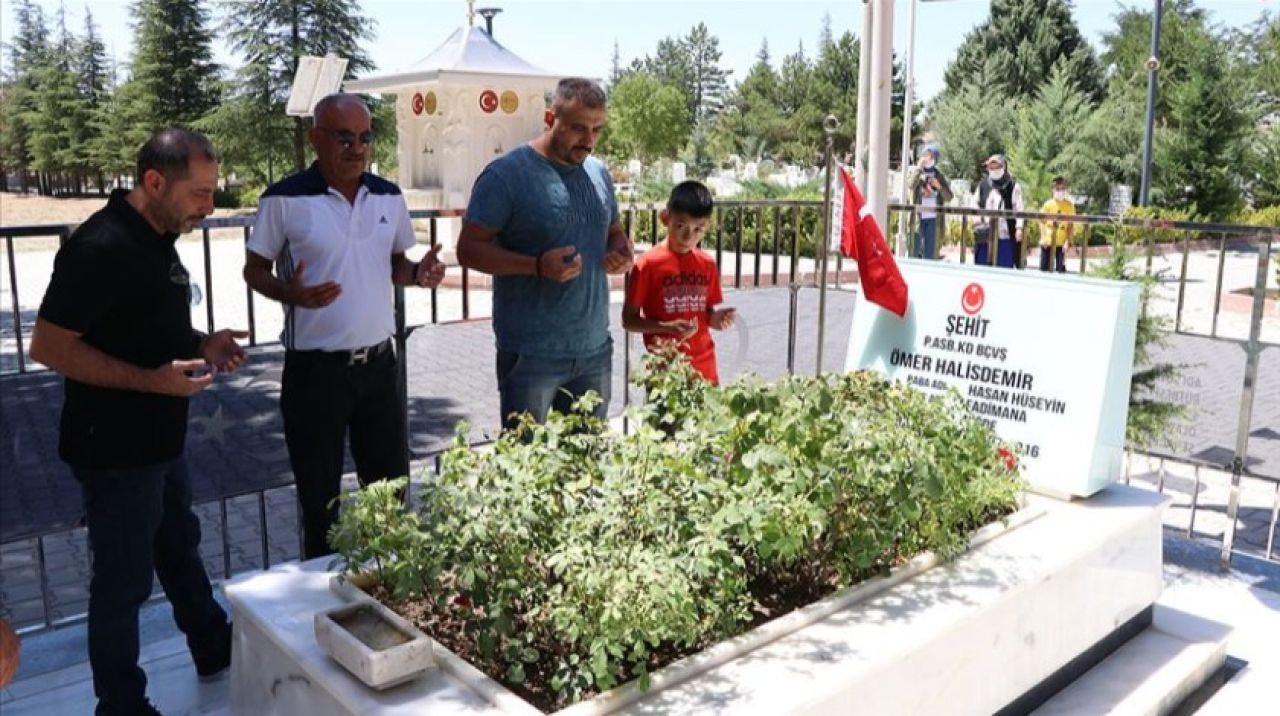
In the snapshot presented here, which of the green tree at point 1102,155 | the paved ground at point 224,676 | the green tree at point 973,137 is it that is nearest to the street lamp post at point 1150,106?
the green tree at point 1102,155

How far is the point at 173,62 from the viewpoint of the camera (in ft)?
150

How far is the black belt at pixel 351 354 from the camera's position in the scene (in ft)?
11.0

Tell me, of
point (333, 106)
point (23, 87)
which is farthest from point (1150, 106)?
point (23, 87)

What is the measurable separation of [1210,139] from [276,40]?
1330 inches

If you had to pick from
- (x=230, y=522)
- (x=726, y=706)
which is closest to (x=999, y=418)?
(x=726, y=706)

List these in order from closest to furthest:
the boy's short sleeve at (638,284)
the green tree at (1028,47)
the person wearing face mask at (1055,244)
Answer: the boy's short sleeve at (638,284)
the person wearing face mask at (1055,244)
the green tree at (1028,47)

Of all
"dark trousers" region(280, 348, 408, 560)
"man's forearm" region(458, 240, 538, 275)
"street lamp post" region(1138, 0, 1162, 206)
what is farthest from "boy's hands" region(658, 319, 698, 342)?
"street lamp post" region(1138, 0, 1162, 206)

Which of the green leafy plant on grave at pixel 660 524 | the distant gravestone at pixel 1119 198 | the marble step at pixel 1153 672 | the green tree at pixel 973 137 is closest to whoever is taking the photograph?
the green leafy plant on grave at pixel 660 524

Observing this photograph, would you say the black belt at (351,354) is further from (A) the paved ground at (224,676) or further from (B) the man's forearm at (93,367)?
(A) the paved ground at (224,676)

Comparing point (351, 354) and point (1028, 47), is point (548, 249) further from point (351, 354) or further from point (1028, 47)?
point (1028, 47)

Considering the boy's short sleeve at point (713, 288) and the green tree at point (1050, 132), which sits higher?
the green tree at point (1050, 132)

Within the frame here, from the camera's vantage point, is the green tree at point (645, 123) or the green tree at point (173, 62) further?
the green tree at point (645, 123)

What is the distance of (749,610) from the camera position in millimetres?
2816

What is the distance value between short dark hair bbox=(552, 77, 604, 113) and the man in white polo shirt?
2.11ft
